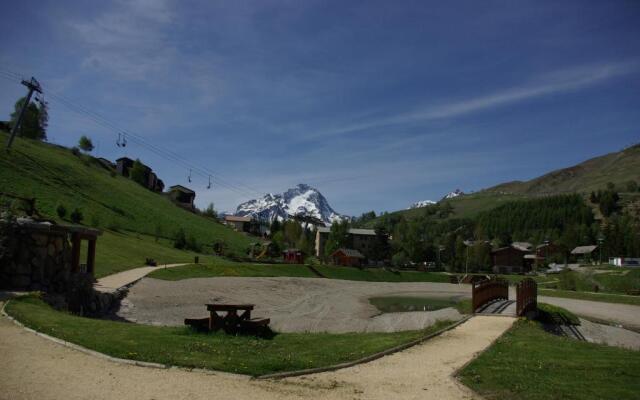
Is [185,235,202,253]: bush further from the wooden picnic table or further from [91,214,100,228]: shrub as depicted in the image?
the wooden picnic table

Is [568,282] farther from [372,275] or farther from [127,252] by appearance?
[127,252]

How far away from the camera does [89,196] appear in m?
67.8

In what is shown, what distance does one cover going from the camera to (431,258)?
419ft

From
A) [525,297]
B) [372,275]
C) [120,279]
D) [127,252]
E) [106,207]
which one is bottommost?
[372,275]

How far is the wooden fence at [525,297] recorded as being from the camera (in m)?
26.7

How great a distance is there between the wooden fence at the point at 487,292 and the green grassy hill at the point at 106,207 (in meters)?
26.7

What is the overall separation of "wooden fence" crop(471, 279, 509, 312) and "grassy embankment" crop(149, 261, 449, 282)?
83.4 feet

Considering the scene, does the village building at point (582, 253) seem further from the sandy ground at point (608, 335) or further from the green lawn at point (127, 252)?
the green lawn at point (127, 252)

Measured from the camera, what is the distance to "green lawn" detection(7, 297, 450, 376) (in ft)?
36.9

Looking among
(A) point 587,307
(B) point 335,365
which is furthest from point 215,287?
(A) point 587,307

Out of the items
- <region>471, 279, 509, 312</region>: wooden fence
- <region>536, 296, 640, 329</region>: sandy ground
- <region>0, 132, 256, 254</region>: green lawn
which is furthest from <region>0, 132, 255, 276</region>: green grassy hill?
<region>536, 296, 640, 329</region>: sandy ground

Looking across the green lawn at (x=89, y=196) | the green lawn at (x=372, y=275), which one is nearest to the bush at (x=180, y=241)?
the green lawn at (x=89, y=196)

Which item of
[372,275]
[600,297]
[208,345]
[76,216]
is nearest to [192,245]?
[76,216]

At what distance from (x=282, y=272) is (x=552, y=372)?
55.4 meters
